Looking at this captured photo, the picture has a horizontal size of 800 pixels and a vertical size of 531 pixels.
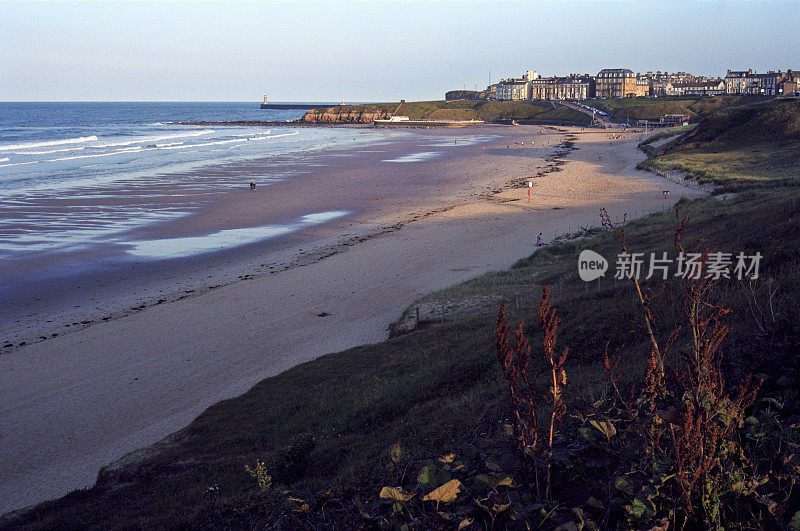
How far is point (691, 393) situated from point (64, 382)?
12363 millimetres

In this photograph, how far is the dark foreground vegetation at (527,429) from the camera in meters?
3.28

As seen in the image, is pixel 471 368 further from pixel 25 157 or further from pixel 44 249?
pixel 25 157

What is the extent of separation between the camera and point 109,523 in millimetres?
5902

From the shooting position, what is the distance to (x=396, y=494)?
355 cm

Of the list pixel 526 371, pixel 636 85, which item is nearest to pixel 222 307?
pixel 526 371

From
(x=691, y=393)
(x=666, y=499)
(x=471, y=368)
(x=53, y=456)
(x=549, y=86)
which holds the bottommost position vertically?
(x=53, y=456)

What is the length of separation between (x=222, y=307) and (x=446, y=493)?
14.3m

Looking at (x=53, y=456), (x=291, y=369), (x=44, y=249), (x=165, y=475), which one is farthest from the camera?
(x=44, y=249)

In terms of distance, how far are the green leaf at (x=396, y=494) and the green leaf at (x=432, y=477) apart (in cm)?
12

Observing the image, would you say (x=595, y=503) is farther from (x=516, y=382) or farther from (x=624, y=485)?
(x=516, y=382)

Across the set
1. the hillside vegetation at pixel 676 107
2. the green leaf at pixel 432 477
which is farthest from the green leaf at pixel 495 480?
the hillside vegetation at pixel 676 107

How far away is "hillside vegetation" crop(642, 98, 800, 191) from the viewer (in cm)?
3228

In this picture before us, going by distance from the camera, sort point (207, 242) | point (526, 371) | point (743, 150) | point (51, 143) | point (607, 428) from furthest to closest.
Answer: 1. point (51, 143)
2. point (743, 150)
3. point (207, 242)
4. point (607, 428)
5. point (526, 371)

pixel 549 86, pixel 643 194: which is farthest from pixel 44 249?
pixel 549 86
